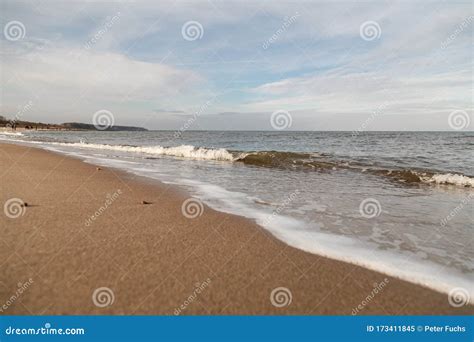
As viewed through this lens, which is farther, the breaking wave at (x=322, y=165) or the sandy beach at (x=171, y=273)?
the breaking wave at (x=322, y=165)

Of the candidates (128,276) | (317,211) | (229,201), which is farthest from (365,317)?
(229,201)

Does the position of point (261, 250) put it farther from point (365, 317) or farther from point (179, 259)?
point (365, 317)

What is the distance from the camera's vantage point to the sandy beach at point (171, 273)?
325cm

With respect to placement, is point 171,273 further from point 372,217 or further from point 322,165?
point 322,165

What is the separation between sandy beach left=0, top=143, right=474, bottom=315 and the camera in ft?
10.7

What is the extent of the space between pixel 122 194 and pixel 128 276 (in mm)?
4352


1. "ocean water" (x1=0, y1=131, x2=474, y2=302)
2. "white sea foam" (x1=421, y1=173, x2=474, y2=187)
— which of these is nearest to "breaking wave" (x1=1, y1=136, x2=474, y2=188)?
"white sea foam" (x1=421, y1=173, x2=474, y2=187)

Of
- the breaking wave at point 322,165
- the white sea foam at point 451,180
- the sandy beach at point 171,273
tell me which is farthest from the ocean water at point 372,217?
the sandy beach at point 171,273

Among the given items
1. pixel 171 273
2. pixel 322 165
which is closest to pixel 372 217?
pixel 171 273

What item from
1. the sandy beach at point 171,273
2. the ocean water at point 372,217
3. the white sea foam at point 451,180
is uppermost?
the white sea foam at point 451,180

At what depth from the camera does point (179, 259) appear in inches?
164

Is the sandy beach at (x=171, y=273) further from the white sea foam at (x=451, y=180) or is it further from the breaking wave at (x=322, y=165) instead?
the white sea foam at (x=451, y=180)

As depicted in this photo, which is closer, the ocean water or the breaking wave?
the ocean water

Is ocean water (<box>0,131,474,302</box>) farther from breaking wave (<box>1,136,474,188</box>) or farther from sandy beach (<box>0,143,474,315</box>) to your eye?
sandy beach (<box>0,143,474,315</box>)
